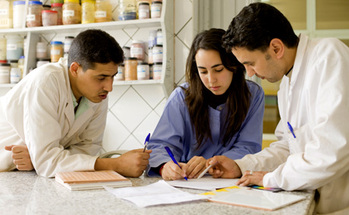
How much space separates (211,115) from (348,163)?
678mm

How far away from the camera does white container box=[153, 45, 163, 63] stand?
2.19 meters

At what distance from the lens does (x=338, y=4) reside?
87.0 inches

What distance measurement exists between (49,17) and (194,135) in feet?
4.38

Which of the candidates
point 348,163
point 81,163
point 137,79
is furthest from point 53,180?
point 137,79

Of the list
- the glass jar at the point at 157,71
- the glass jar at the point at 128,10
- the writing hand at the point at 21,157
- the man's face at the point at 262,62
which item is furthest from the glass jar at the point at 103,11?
the man's face at the point at 262,62

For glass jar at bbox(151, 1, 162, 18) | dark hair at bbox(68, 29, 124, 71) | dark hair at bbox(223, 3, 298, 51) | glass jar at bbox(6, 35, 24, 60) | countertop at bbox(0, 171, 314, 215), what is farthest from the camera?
glass jar at bbox(6, 35, 24, 60)

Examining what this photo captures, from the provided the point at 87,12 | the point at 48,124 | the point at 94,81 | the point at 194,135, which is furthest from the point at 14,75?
the point at 194,135

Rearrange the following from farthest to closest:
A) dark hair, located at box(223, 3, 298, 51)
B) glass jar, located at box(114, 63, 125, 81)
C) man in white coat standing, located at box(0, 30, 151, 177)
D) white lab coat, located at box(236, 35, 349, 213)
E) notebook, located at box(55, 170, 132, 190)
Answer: glass jar, located at box(114, 63, 125, 81), man in white coat standing, located at box(0, 30, 151, 177), dark hair, located at box(223, 3, 298, 51), notebook, located at box(55, 170, 132, 190), white lab coat, located at box(236, 35, 349, 213)

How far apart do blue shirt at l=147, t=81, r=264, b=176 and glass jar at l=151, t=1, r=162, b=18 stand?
703 mm

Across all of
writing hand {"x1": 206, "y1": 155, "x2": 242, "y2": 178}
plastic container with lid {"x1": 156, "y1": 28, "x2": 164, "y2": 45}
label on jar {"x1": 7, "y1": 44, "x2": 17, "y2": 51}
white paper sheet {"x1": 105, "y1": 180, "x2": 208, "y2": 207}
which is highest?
plastic container with lid {"x1": 156, "y1": 28, "x2": 164, "y2": 45}

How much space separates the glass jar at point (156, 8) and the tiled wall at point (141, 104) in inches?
5.2

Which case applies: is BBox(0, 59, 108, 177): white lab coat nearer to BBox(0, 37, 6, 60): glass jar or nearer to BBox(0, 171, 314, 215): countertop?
BBox(0, 171, 314, 215): countertop

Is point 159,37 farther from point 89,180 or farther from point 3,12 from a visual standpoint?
point 89,180

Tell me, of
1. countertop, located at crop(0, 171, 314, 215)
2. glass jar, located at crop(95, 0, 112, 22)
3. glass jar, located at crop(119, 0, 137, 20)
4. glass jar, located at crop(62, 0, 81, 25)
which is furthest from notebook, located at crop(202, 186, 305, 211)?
glass jar, located at crop(62, 0, 81, 25)
